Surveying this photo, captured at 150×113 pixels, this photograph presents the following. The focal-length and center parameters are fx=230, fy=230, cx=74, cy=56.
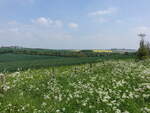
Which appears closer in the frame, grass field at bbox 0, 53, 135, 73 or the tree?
grass field at bbox 0, 53, 135, 73

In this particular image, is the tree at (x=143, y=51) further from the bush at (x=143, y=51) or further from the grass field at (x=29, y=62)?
the grass field at (x=29, y=62)

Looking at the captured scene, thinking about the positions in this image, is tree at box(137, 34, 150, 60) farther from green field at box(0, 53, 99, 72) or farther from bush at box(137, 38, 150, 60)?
green field at box(0, 53, 99, 72)

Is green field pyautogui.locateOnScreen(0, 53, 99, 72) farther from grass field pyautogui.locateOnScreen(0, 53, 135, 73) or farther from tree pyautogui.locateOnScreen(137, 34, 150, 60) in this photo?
tree pyautogui.locateOnScreen(137, 34, 150, 60)

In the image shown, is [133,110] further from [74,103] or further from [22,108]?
[22,108]

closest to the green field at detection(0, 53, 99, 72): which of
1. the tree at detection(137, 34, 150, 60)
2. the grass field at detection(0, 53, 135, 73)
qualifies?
the grass field at detection(0, 53, 135, 73)

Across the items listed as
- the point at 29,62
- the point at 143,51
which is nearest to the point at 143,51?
the point at 143,51

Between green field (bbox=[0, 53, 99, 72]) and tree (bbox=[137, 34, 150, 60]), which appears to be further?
tree (bbox=[137, 34, 150, 60])

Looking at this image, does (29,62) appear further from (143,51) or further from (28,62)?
(143,51)

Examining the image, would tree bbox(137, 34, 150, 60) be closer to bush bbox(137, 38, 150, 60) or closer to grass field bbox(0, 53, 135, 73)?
bush bbox(137, 38, 150, 60)

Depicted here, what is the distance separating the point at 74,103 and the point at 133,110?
5.47ft

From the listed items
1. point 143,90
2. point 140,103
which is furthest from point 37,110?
point 143,90

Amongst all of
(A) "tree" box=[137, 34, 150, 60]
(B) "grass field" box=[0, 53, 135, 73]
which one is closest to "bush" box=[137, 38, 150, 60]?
(A) "tree" box=[137, 34, 150, 60]

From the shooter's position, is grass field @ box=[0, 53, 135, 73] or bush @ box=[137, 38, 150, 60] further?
bush @ box=[137, 38, 150, 60]

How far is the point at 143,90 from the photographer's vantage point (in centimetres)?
747
